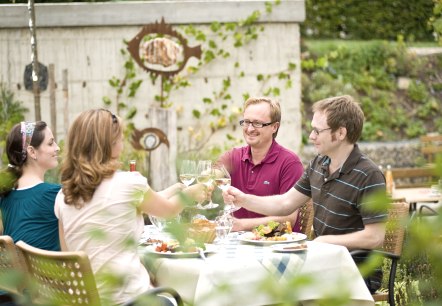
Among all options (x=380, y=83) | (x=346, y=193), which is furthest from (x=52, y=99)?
(x=380, y=83)

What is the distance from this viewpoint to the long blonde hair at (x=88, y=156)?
320 cm

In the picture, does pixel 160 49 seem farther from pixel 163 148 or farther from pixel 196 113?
pixel 163 148

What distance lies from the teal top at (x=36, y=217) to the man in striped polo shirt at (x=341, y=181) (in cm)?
89

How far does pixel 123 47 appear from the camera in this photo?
28.9 feet

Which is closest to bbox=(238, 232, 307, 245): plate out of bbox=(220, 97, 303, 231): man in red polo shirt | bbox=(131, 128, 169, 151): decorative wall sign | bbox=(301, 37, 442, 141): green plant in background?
bbox=(220, 97, 303, 231): man in red polo shirt

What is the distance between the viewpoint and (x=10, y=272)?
0.84 metres

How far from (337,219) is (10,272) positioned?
328 cm

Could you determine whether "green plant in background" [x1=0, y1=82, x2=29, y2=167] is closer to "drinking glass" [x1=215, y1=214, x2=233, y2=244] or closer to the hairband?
the hairband

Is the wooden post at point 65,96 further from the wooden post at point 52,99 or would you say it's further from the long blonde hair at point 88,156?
the long blonde hair at point 88,156

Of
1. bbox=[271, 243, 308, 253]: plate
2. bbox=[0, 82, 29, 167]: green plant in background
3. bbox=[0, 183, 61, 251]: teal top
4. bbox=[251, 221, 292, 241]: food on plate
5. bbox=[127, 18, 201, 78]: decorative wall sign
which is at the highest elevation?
bbox=[127, 18, 201, 78]: decorative wall sign

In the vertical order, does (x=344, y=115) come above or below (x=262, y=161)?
above

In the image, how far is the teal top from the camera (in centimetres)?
360

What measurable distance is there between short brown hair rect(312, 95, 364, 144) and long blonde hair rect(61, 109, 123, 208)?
121cm

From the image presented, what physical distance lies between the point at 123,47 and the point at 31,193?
5.33m
